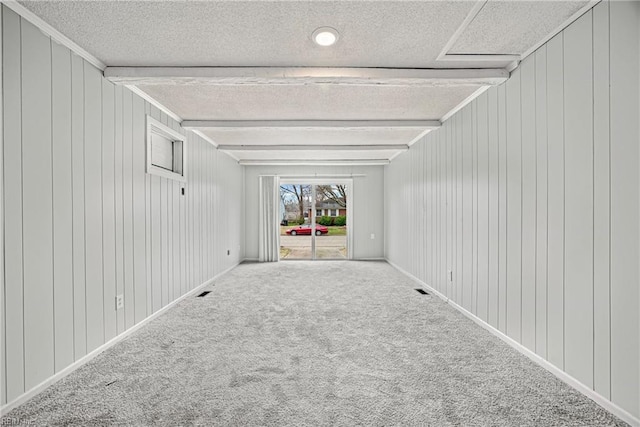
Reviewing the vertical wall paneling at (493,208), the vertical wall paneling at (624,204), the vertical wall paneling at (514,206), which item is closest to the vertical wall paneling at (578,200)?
the vertical wall paneling at (624,204)

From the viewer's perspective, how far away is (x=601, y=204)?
1.58 metres

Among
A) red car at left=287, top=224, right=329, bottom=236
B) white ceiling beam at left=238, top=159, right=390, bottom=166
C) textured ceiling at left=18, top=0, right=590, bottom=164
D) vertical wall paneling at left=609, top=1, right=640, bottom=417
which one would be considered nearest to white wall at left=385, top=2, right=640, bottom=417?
vertical wall paneling at left=609, top=1, right=640, bottom=417

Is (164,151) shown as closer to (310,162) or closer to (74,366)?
(74,366)

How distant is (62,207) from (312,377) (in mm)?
2007

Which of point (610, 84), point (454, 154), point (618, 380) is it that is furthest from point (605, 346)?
point (454, 154)

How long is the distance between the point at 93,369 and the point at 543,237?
3270 millimetres

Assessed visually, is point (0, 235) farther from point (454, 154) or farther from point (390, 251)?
point (390, 251)

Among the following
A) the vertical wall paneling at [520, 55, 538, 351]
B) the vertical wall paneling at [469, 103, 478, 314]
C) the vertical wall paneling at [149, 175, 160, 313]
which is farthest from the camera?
the vertical wall paneling at [149, 175, 160, 313]

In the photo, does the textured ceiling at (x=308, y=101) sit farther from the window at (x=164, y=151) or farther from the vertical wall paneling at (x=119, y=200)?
the vertical wall paneling at (x=119, y=200)

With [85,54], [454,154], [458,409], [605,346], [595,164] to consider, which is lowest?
[458,409]

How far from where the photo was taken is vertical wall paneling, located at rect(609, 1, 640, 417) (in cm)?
143

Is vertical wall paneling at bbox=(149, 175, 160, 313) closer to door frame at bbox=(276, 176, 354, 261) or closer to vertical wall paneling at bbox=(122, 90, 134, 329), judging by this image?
vertical wall paneling at bbox=(122, 90, 134, 329)

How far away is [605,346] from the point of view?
5.16 feet

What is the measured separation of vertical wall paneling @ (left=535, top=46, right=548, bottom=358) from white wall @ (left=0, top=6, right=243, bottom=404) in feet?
10.7
